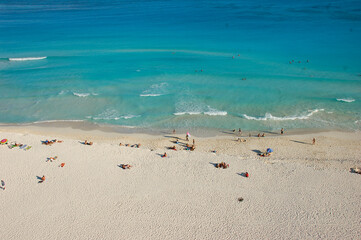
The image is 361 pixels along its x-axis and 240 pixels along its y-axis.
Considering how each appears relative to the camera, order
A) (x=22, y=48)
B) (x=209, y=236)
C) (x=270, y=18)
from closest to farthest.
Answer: (x=209, y=236) → (x=22, y=48) → (x=270, y=18)

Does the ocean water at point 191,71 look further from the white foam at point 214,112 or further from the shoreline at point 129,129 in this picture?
the shoreline at point 129,129

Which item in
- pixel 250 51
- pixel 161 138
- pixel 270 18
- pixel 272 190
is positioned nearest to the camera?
pixel 272 190

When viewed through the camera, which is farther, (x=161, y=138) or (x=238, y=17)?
(x=238, y=17)

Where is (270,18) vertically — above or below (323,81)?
above

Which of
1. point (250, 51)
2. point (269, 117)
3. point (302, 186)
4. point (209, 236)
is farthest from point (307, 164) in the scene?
point (250, 51)

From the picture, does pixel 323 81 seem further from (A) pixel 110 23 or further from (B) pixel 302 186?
(A) pixel 110 23

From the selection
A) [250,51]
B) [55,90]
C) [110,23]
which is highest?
[110,23]

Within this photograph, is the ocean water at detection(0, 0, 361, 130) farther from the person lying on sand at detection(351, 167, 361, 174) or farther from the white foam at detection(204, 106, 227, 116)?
the person lying on sand at detection(351, 167, 361, 174)
